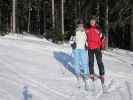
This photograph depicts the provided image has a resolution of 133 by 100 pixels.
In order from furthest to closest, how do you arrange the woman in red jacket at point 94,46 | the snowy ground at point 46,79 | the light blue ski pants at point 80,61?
the light blue ski pants at point 80,61, the woman in red jacket at point 94,46, the snowy ground at point 46,79

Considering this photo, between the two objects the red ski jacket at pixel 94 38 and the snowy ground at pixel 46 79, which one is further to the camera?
the red ski jacket at pixel 94 38

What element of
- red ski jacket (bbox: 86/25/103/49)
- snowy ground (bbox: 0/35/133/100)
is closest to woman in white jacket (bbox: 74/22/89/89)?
red ski jacket (bbox: 86/25/103/49)

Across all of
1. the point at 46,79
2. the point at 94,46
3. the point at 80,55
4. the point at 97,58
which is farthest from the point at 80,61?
the point at 46,79

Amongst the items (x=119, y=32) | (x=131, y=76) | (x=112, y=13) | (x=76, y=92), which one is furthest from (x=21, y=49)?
(x=119, y=32)

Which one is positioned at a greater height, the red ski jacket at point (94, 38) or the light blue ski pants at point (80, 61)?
the red ski jacket at point (94, 38)

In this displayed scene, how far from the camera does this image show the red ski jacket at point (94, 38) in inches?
551

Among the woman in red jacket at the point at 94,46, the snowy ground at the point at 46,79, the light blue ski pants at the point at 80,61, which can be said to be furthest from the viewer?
the light blue ski pants at the point at 80,61

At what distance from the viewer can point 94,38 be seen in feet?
46.2

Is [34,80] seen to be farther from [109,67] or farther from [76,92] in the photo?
[109,67]

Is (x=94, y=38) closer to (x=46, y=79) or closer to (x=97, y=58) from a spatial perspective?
(x=97, y=58)

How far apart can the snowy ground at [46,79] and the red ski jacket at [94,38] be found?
1.27 m

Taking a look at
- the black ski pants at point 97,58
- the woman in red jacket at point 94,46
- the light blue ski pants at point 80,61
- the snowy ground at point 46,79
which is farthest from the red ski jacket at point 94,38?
the snowy ground at point 46,79

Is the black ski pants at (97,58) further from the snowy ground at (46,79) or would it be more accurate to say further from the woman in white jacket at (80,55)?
the snowy ground at (46,79)

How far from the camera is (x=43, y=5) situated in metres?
61.5
